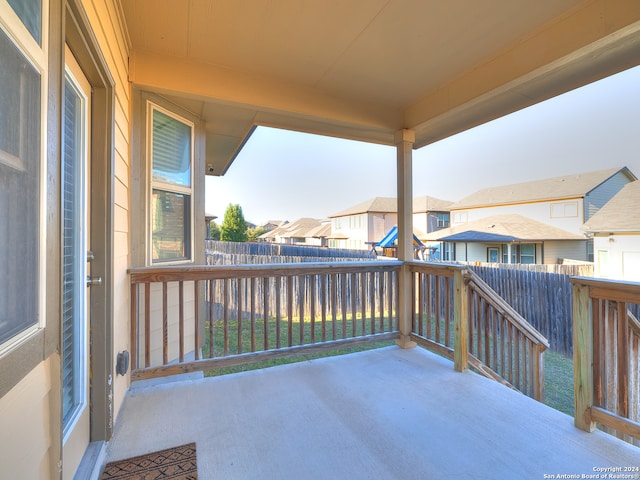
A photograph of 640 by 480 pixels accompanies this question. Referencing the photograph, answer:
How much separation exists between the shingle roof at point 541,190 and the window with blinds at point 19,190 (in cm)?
1591

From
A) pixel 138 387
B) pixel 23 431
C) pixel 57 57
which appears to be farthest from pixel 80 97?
pixel 138 387

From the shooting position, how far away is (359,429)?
191cm

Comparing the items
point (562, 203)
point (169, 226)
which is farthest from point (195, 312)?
point (562, 203)

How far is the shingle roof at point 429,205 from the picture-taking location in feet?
70.9

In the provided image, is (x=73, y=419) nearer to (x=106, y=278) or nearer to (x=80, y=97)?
(x=106, y=278)

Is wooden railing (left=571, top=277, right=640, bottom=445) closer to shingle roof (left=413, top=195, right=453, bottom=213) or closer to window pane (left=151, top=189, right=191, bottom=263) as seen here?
window pane (left=151, top=189, right=191, bottom=263)

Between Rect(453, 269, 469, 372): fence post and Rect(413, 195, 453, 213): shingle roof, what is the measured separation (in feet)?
63.4

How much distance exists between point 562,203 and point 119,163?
16.0 m

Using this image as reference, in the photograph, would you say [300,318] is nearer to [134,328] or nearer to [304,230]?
[134,328]

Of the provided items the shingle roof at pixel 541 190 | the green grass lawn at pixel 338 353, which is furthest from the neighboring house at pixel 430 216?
the green grass lawn at pixel 338 353

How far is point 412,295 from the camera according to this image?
342cm

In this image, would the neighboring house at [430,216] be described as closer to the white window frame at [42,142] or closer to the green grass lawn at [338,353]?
the green grass lawn at [338,353]

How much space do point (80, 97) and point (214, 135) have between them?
2.42 meters

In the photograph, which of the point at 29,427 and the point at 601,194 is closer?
the point at 29,427
